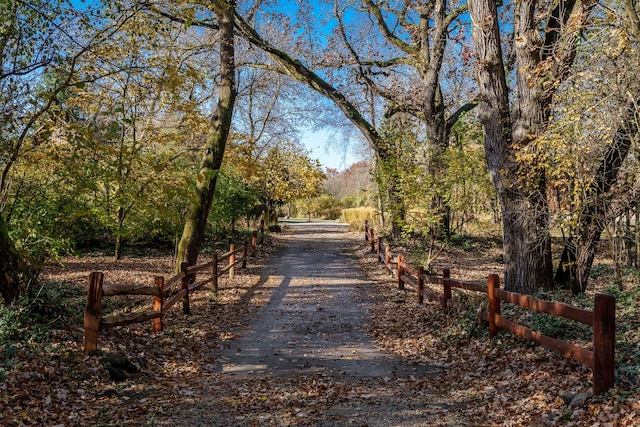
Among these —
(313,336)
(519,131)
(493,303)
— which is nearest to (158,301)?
(313,336)

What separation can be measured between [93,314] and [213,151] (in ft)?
22.3

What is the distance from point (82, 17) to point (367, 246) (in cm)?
1861

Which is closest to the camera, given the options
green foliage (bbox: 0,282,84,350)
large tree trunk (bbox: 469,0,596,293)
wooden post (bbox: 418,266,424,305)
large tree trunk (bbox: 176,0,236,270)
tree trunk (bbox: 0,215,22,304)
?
green foliage (bbox: 0,282,84,350)

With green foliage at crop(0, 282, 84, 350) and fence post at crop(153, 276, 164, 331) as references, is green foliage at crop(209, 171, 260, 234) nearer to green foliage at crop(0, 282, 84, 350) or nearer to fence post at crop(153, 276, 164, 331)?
fence post at crop(153, 276, 164, 331)

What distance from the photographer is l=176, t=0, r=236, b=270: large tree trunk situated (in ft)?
41.3

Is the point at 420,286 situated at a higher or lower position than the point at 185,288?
lower

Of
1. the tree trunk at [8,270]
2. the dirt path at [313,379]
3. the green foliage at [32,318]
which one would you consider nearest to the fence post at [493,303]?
the dirt path at [313,379]

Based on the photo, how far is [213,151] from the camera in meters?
12.8

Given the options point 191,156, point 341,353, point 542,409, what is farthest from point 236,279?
point 542,409

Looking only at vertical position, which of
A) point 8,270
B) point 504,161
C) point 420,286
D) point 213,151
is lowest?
point 420,286

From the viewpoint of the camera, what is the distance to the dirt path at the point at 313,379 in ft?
16.9

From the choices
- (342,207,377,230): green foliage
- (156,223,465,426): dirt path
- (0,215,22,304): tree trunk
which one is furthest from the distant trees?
(342,207,377,230): green foliage

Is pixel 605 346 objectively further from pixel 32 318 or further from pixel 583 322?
pixel 32 318

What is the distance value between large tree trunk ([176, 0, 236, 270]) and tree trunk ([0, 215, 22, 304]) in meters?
5.39
